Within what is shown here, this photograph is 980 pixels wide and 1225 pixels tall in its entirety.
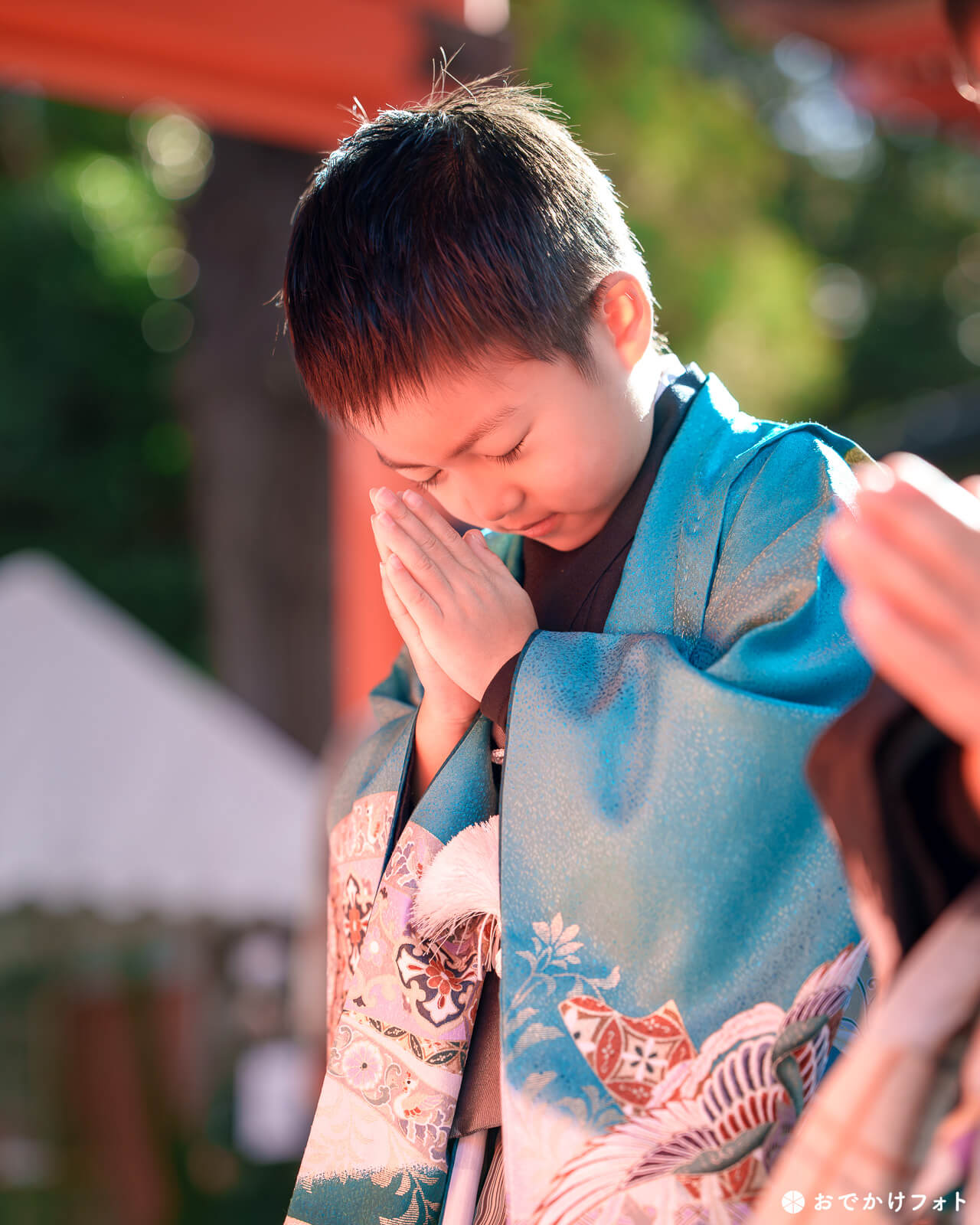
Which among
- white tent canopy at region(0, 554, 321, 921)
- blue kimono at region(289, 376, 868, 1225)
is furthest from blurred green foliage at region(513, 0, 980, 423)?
white tent canopy at region(0, 554, 321, 921)

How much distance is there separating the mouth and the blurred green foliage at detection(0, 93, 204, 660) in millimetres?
7616

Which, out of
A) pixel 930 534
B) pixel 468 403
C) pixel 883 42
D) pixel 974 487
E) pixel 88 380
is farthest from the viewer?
pixel 88 380

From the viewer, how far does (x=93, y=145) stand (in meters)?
8.02

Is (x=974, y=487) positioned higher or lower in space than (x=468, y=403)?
higher

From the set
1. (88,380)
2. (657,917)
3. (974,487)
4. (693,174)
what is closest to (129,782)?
(657,917)

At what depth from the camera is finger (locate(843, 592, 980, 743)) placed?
0.64m

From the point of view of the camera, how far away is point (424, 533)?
1.16m

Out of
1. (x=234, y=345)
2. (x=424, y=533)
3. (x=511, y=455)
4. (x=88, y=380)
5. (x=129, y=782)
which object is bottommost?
(x=88, y=380)

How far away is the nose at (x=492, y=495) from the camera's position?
1.09m

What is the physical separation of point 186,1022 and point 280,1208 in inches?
42.2

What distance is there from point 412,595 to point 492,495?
0.13 metres

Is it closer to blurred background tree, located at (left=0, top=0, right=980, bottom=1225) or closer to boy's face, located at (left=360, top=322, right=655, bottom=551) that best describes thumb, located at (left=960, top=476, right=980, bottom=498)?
boy's face, located at (left=360, top=322, right=655, bottom=551)

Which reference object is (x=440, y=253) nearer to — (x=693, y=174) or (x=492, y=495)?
(x=492, y=495)

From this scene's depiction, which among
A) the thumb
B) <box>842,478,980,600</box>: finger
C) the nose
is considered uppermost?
the thumb
